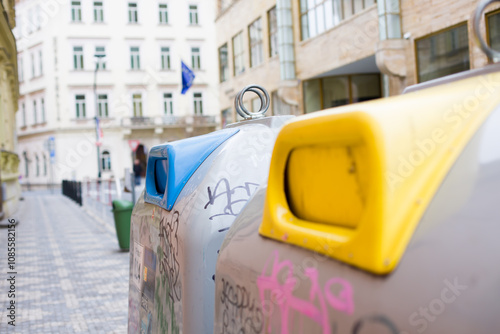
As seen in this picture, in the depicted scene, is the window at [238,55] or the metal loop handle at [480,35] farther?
the window at [238,55]

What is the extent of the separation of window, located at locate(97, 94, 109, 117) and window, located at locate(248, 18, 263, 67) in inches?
925

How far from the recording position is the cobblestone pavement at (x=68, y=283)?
18.6 ft

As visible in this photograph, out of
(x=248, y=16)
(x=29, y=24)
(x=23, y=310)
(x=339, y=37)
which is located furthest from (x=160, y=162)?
(x=29, y=24)

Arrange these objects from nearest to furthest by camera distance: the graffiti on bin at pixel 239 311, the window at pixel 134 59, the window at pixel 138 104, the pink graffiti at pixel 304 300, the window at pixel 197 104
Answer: the pink graffiti at pixel 304 300
the graffiti on bin at pixel 239 311
the window at pixel 134 59
the window at pixel 138 104
the window at pixel 197 104

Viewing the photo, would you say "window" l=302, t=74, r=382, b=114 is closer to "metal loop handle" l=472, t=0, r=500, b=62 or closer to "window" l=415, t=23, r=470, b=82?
"window" l=415, t=23, r=470, b=82

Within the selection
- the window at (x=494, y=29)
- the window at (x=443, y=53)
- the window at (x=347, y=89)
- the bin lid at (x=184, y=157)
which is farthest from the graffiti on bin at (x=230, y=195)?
the window at (x=347, y=89)

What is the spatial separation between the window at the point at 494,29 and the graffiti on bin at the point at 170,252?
30.7ft

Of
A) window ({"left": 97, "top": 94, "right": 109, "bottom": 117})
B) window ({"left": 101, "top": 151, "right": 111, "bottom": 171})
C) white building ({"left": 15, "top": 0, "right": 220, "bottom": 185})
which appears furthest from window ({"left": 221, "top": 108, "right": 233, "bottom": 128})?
window ({"left": 97, "top": 94, "right": 109, "bottom": 117})

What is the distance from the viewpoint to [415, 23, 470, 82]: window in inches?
480

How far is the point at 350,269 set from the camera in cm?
138

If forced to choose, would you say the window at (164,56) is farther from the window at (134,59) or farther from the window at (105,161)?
the window at (105,161)

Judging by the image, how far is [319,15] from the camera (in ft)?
61.4

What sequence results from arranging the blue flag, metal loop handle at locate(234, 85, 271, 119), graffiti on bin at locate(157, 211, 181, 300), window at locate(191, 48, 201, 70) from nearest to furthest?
graffiti on bin at locate(157, 211, 181, 300), metal loop handle at locate(234, 85, 271, 119), the blue flag, window at locate(191, 48, 201, 70)

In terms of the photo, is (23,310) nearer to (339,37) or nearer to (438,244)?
(438,244)
